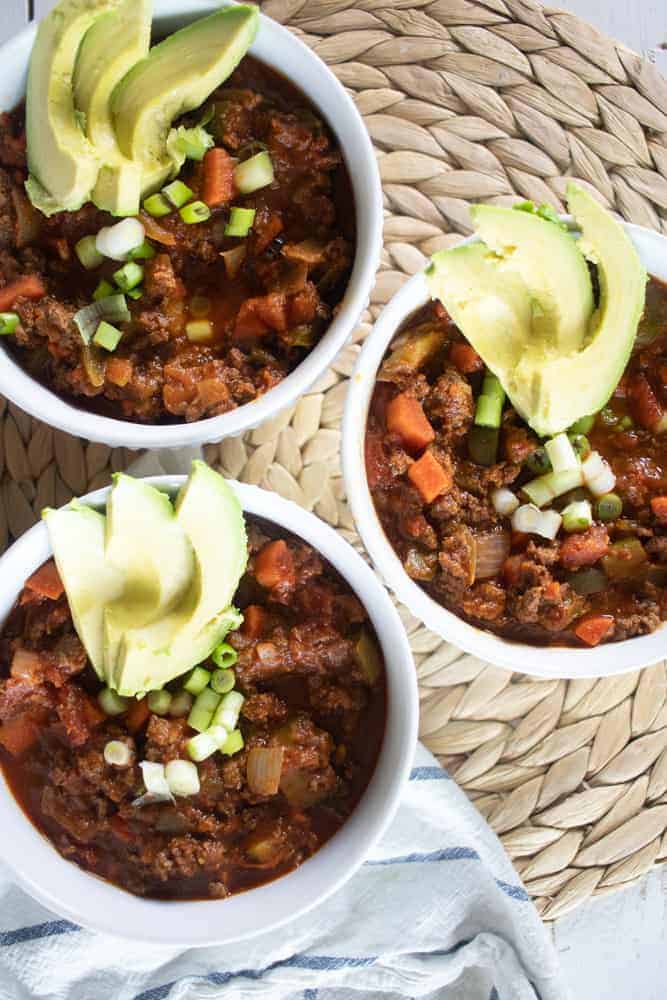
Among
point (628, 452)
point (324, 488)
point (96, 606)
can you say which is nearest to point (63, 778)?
point (96, 606)

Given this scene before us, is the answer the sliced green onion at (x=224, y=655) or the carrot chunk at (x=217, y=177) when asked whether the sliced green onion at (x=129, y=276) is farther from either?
the sliced green onion at (x=224, y=655)

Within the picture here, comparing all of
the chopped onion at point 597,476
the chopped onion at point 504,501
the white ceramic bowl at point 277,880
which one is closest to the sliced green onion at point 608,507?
the chopped onion at point 597,476

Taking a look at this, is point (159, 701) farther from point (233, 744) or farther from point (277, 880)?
point (277, 880)

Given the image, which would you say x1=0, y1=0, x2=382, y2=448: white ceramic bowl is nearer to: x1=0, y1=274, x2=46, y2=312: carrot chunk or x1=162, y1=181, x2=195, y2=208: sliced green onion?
x1=0, y1=274, x2=46, y2=312: carrot chunk

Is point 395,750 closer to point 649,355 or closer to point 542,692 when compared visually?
point 542,692

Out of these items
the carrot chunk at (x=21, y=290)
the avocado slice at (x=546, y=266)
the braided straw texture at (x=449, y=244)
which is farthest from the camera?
the braided straw texture at (x=449, y=244)
